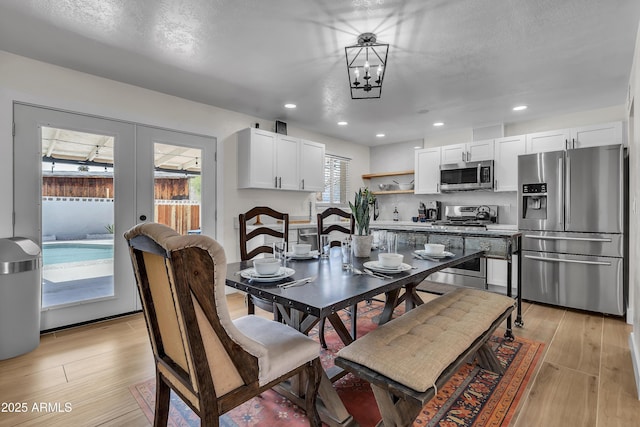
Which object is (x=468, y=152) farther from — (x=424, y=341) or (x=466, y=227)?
(x=424, y=341)

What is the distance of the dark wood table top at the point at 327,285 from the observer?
3.99 feet

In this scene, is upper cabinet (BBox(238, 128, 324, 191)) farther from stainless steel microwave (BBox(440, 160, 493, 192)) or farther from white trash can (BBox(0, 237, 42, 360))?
white trash can (BBox(0, 237, 42, 360))

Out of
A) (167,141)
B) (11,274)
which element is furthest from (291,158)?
(11,274)

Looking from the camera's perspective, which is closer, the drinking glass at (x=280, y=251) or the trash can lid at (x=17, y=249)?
the drinking glass at (x=280, y=251)

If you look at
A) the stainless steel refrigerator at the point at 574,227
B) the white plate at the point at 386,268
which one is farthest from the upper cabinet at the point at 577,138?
the white plate at the point at 386,268

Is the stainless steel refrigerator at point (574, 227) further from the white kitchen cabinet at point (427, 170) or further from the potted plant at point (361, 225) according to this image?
the potted plant at point (361, 225)

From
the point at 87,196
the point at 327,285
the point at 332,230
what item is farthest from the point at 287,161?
the point at 327,285

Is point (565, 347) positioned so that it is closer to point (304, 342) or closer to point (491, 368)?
point (491, 368)

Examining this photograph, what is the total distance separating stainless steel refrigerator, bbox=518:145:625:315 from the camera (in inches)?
127

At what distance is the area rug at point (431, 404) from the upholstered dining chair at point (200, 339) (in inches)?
15.4

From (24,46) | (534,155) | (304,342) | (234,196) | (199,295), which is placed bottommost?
(304,342)

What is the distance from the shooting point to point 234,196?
4.20m

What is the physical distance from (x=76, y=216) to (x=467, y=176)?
16.3 feet

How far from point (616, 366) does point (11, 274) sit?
441cm
